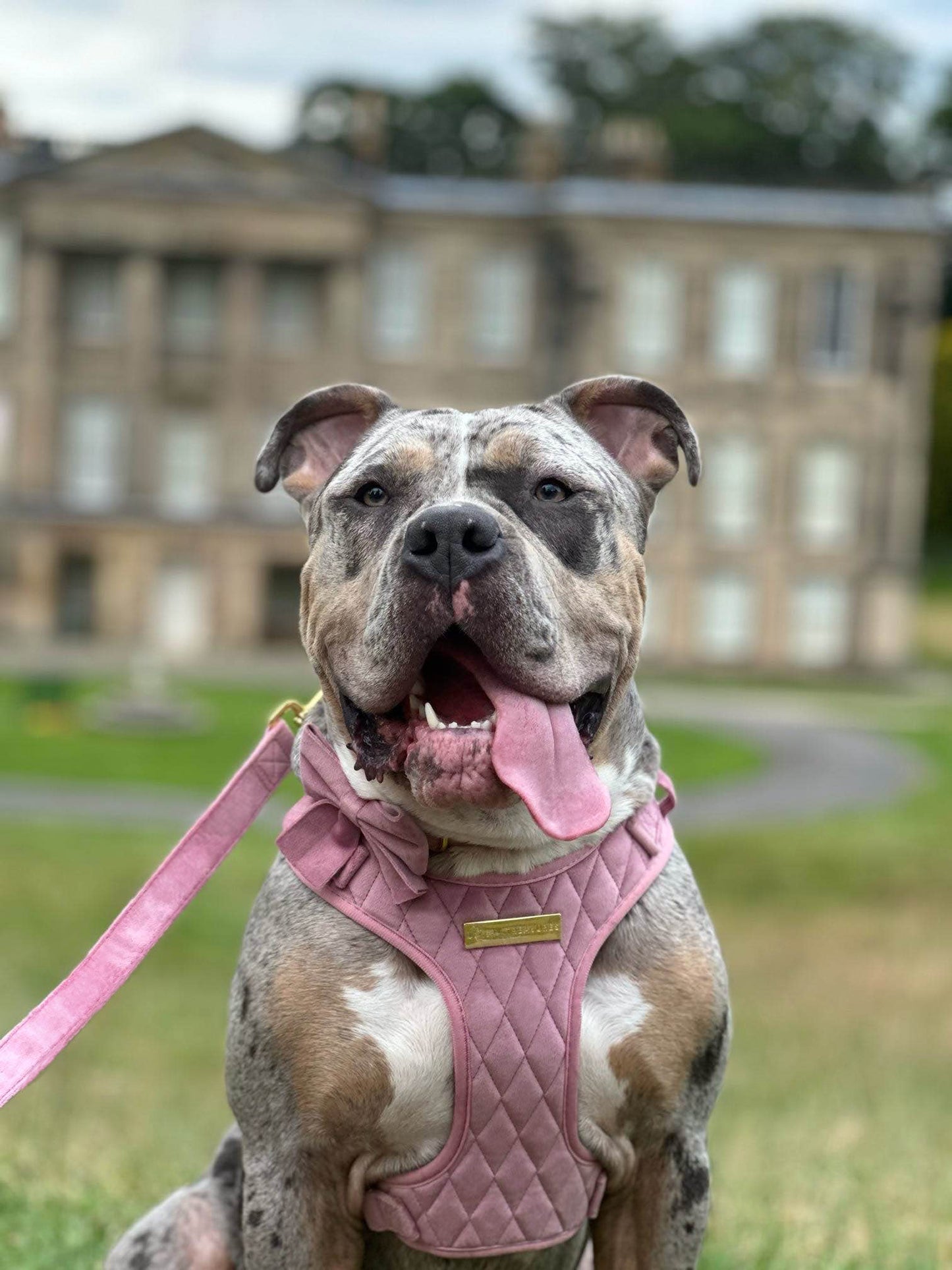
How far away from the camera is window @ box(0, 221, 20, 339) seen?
43406 mm

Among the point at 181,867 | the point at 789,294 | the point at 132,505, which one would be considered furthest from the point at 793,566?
the point at 181,867

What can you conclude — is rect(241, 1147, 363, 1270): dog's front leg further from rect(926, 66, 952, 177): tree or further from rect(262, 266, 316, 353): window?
rect(926, 66, 952, 177): tree

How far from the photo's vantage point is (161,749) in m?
24.4

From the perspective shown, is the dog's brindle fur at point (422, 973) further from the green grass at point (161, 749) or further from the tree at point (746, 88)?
the tree at point (746, 88)

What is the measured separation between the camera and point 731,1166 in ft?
26.9

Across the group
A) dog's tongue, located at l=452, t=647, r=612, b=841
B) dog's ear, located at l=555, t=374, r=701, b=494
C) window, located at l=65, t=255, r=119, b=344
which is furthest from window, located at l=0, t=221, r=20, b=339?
dog's tongue, located at l=452, t=647, r=612, b=841

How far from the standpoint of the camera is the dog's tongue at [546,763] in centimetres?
314

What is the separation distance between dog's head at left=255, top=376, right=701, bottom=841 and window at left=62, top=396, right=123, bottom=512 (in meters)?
41.0

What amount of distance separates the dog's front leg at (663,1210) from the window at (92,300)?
139 ft

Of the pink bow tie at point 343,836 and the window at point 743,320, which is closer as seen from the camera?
the pink bow tie at point 343,836

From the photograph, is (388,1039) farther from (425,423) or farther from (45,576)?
(45,576)

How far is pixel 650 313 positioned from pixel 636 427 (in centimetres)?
4039

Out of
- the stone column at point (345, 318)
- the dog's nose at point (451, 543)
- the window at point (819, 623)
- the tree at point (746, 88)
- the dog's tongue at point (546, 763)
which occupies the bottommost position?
the window at point (819, 623)

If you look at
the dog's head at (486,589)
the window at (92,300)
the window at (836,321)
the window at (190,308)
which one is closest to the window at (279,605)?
the window at (190,308)
